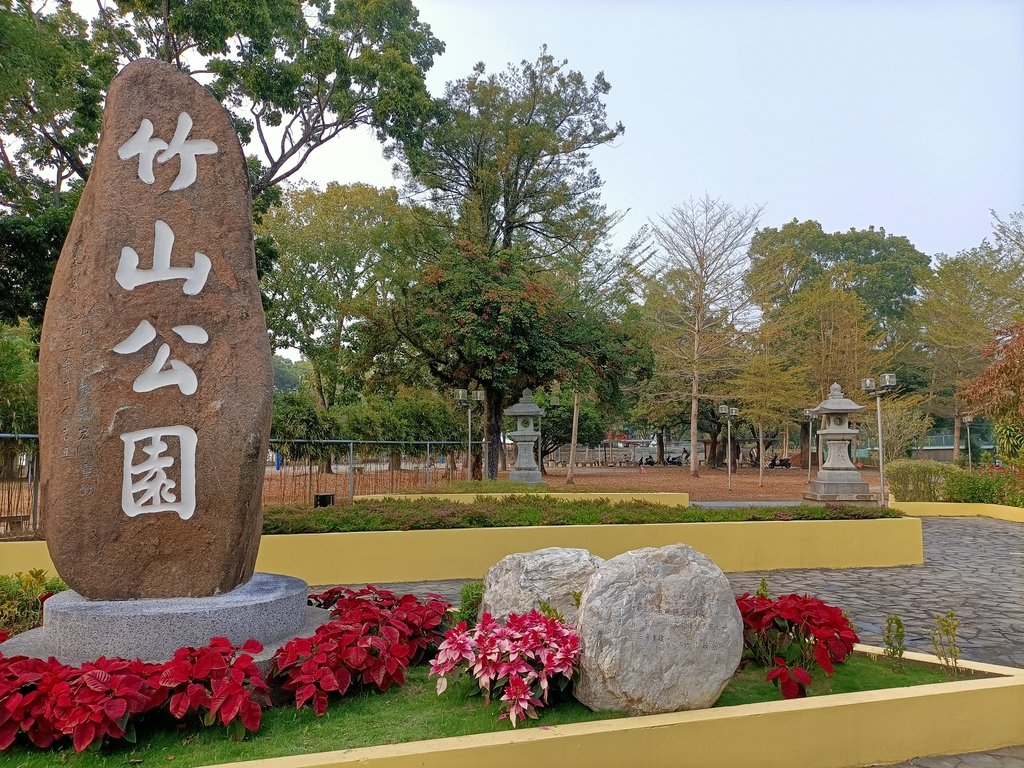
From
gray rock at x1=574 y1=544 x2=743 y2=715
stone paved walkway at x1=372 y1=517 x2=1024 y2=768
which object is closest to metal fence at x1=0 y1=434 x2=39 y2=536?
stone paved walkway at x1=372 y1=517 x2=1024 y2=768

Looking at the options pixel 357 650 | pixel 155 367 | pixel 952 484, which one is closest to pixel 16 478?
pixel 155 367

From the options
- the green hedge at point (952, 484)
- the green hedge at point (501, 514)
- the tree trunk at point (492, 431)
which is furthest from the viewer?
the tree trunk at point (492, 431)

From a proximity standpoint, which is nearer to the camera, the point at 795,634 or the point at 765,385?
the point at 795,634

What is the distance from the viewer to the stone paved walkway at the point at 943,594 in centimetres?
537

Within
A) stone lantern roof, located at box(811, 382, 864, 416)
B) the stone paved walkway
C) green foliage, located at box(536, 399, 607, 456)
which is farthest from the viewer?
green foliage, located at box(536, 399, 607, 456)

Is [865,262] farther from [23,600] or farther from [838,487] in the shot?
[23,600]

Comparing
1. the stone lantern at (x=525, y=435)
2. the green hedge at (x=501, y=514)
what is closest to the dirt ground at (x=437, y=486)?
the stone lantern at (x=525, y=435)

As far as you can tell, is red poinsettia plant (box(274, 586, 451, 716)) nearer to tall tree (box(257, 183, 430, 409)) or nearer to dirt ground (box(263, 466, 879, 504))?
dirt ground (box(263, 466, 879, 504))

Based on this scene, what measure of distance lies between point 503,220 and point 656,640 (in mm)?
19220

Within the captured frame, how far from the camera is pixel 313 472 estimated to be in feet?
51.9

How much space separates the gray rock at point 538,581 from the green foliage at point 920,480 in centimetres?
1507

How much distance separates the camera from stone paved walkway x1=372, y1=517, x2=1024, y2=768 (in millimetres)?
5375

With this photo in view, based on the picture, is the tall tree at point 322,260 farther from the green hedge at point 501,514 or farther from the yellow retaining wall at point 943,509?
the yellow retaining wall at point 943,509

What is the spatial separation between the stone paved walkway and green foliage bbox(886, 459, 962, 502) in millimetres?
5192
